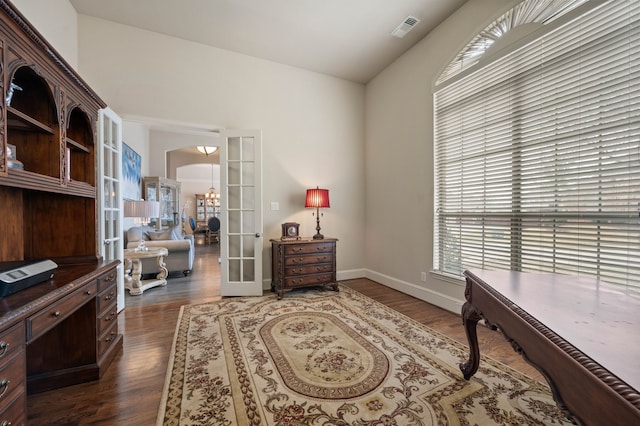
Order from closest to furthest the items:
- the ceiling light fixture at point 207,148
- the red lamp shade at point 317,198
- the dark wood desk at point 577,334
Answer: the dark wood desk at point 577,334
the red lamp shade at point 317,198
the ceiling light fixture at point 207,148

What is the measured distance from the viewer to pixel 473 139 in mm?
2895

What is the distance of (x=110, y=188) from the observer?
2990 millimetres

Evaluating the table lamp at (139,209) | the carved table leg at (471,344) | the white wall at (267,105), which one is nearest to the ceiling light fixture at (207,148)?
the table lamp at (139,209)

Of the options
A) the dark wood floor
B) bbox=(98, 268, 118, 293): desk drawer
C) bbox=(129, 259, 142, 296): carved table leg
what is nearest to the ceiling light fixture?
bbox=(129, 259, 142, 296): carved table leg

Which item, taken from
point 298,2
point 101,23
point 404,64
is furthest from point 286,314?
point 101,23

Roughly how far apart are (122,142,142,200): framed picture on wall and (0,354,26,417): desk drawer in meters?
4.22

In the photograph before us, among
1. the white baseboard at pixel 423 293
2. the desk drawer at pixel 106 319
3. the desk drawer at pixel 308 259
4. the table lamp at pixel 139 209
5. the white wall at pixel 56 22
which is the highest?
the white wall at pixel 56 22

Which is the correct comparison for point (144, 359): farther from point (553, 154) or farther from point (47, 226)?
point (553, 154)

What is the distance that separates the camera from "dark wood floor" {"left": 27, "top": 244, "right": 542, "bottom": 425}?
1522 millimetres

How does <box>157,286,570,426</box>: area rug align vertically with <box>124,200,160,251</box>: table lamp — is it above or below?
below

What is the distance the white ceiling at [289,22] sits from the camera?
2.86m

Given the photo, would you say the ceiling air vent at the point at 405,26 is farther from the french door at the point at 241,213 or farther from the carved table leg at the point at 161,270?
the carved table leg at the point at 161,270

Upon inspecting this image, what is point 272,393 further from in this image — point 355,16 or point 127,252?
point 355,16

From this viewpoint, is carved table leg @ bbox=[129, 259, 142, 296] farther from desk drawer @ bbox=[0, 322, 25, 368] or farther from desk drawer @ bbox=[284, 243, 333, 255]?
desk drawer @ bbox=[0, 322, 25, 368]
